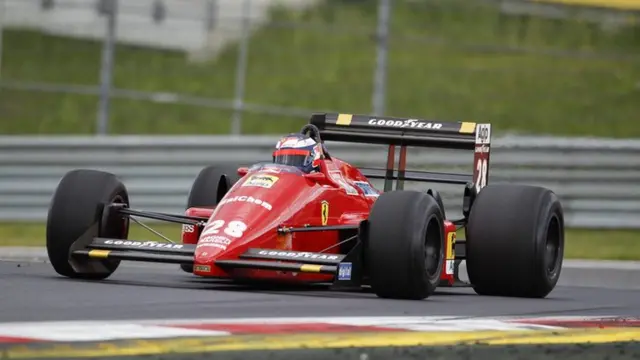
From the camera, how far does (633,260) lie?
43.8 ft

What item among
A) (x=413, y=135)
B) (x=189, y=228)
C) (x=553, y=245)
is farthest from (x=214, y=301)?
(x=413, y=135)

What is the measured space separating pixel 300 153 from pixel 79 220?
1.47m

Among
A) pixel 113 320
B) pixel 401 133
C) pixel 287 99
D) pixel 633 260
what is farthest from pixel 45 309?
pixel 287 99

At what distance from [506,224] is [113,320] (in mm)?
3608

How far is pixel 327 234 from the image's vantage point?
31.7 ft

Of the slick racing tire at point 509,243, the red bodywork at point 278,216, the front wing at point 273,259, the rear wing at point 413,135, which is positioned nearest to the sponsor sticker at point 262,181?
the red bodywork at point 278,216

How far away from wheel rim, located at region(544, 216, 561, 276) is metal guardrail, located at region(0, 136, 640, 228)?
4.29 m

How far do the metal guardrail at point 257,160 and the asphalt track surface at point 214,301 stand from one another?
158 inches

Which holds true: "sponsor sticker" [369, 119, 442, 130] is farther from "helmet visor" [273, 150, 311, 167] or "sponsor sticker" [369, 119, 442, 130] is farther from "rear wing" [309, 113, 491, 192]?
"helmet visor" [273, 150, 311, 167]

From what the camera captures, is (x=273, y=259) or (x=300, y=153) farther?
(x=300, y=153)

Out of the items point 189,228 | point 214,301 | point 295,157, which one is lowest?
point 214,301

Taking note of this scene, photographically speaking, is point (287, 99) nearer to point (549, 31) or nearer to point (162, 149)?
point (549, 31)

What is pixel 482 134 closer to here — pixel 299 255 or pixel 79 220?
pixel 299 255

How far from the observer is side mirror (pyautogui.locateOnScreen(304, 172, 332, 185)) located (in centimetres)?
975
